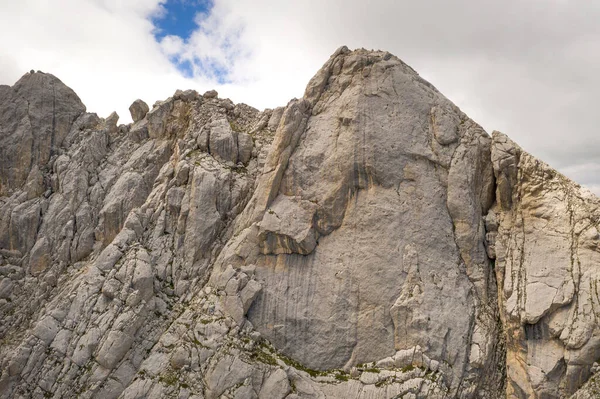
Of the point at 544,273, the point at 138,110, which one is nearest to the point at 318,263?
the point at 544,273

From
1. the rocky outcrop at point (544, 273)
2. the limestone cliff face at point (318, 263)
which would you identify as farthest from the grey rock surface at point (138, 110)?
the rocky outcrop at point (544, 273)

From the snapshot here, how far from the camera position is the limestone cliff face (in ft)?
106

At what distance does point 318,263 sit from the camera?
36.7 metres

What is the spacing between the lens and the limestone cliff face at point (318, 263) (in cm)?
3234

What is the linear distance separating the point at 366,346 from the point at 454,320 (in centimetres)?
782

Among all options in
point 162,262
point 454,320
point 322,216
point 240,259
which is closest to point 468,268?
point 454,320

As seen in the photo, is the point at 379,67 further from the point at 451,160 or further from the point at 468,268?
the point at 468,268

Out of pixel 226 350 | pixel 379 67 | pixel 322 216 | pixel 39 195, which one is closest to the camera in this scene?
pixel 226 350

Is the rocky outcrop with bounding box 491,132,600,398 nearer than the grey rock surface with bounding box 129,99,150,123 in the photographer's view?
Yes

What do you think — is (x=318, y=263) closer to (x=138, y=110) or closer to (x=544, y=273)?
(x=544, y=273)

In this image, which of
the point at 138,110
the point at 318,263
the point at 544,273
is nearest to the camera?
the point at 544,273

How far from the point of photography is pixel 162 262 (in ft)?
124

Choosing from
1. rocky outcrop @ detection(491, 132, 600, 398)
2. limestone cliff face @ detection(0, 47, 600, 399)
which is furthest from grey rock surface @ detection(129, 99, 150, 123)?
rocky outcrop @ detection(491, 132, 600, 398)

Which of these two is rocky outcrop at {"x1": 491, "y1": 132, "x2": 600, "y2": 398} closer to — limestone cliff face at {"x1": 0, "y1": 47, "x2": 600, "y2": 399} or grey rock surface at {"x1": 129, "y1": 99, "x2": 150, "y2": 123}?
limestone cliff face at {"x1": 0, "y1": 47, "x2": 600, "y2": 399}
